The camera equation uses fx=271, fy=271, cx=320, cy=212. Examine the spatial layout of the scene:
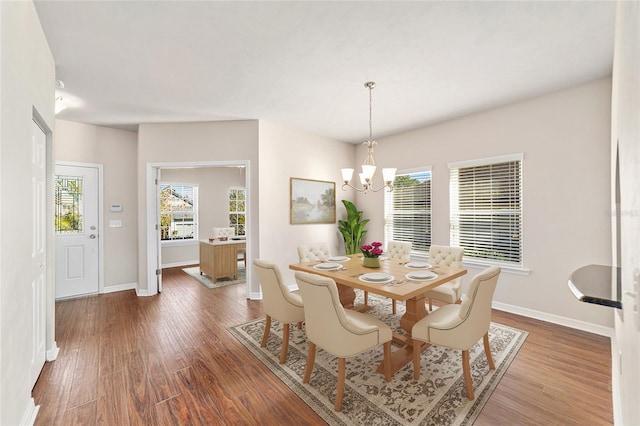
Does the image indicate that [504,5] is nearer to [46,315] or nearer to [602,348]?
[602,348]

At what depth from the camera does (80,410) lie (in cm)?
190

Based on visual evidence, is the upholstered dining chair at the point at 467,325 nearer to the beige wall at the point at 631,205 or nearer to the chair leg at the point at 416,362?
the chair leg at the point at 416,362

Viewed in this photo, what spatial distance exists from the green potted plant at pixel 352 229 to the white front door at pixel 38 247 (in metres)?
4.12

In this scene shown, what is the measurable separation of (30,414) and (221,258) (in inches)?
139

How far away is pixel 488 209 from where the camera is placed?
3.90 m

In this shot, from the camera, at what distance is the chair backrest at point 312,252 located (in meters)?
3.58

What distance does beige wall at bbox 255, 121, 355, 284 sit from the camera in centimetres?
439

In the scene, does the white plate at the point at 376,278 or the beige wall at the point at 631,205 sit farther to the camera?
the white plate at the point at 376,278

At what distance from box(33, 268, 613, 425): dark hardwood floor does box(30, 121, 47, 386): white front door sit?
0.22 meters

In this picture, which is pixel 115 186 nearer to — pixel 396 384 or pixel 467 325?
pixel 396 384

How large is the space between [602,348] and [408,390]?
217 centimetres

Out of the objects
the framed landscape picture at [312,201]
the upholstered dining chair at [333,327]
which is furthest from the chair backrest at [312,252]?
the upholstered dining chair at [333,327]

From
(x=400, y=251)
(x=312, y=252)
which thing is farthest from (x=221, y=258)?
(x=400, y=251)

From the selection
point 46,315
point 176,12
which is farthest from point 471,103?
point 46,315
